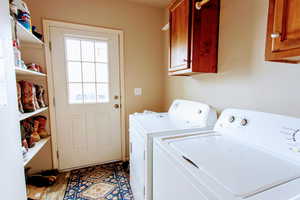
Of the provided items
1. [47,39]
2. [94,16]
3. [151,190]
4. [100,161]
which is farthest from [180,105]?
[47,39]

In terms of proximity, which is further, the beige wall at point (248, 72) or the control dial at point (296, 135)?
the beige wall at point (248, 72)

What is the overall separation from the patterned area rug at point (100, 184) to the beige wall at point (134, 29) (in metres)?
0.95

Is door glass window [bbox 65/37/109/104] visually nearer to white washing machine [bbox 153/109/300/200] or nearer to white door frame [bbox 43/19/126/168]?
white door frame [bbox 43/19/126/168]

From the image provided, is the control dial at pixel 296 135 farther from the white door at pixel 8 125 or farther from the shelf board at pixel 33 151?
the shelf board at pixel 33 151

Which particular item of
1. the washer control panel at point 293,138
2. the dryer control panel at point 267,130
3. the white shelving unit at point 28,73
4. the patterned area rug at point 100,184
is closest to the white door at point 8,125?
the white shelving unit at point 28,73

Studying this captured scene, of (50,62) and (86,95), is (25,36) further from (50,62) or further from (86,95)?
(86,95)

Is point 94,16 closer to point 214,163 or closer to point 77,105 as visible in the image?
point 77,105

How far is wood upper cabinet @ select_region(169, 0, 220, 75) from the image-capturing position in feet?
4.30

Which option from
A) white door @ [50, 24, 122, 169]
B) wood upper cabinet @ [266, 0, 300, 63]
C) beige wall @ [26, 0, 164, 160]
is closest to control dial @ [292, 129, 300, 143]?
wood upper cabinet @ [266, 0, 300, 63]

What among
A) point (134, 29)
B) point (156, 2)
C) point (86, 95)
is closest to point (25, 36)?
point (86, 95)

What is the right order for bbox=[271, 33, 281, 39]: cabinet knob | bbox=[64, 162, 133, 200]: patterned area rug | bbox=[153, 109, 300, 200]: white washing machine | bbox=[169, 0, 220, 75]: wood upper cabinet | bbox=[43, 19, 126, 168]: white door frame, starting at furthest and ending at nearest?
1. bbox=[43, 19, 126, 168]: white door frame
2. bbox=[64, 162, 133, 200]: patterned area rug
3. bbox=[169, 0, 220, 75]: wood upper cabinet
4. bbox=[271, 33, 281, 39]: cabinet knob
5. bbox=[153, 109, 300, 200]: white washing machine

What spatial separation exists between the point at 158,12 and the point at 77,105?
1.98 metres

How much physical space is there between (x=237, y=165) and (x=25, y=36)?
226 cm

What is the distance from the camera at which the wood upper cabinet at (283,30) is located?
25.3 inches
